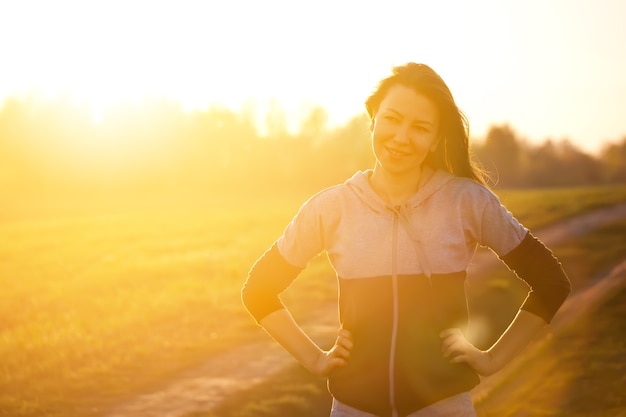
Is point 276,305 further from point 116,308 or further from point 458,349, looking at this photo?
point 116,308

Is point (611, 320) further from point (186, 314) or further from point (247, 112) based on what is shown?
point (247, 112)

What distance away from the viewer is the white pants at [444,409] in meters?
2.89

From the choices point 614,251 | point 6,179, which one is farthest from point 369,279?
point 6,179

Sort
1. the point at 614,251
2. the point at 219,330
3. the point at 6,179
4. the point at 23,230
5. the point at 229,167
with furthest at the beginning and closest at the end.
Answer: the point at 229,167
the point at 6,179
the point at 23,230
the point at 614,251
the point at 219,330

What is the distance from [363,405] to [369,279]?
495mm

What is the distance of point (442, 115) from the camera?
10.4 feet

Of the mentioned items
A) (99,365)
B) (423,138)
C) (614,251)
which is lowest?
(614,251)

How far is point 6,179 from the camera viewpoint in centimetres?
6197

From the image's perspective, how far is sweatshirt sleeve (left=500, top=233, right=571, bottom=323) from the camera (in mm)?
3025

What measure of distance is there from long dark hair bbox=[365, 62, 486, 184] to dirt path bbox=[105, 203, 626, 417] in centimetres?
462

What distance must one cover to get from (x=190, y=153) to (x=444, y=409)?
68.2 meters

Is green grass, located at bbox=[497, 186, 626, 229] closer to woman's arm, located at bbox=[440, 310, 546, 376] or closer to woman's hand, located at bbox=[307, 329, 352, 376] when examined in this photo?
woman's arm, located at bbox=[440, 310, 546, 376]

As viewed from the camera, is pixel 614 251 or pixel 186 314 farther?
pixel 614 251

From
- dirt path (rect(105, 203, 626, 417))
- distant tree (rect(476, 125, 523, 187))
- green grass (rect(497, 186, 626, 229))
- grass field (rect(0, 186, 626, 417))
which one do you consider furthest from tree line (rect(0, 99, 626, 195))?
dirt path (rect(105, 203, 626, 417))
